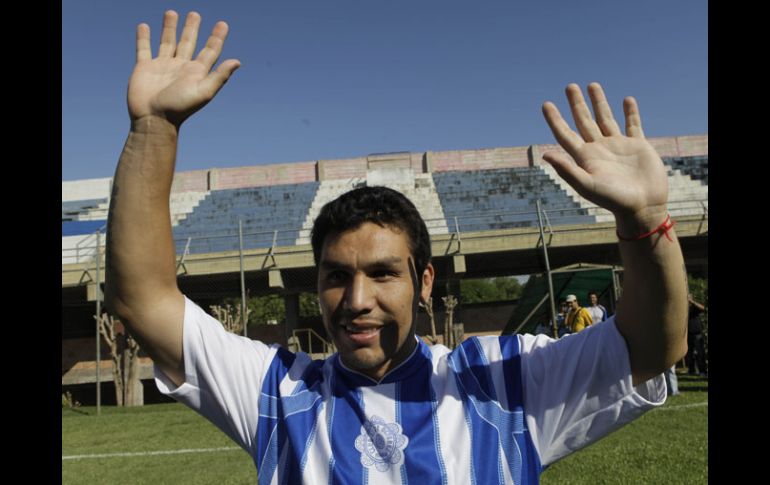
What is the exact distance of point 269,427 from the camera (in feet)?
6.08

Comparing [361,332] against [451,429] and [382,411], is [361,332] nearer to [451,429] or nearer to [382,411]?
[382,411]

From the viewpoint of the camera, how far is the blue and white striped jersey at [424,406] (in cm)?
173

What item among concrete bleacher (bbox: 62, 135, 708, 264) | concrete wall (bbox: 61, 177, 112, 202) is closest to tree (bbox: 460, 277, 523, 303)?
concrete bleacher (bbox: 62, 135, 708, 264)

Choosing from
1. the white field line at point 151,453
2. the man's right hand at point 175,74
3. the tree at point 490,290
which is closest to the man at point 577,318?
the white field line at point 151,453

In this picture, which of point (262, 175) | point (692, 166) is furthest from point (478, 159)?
point (262, 175)

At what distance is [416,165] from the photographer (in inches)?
1261

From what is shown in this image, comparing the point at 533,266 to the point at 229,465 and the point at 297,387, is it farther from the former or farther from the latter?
the point at 297,387


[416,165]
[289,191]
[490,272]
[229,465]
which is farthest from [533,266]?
[229,465]

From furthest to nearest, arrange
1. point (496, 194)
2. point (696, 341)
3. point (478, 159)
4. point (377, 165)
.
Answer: point (478, 159), point (377, 165), point (496, 194), point (696, 341)

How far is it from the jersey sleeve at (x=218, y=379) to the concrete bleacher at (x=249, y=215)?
23021mm

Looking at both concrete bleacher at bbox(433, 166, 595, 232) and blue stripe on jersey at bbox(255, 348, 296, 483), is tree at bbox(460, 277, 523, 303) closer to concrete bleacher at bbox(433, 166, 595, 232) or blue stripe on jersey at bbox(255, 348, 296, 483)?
concrete bleacher at bbox(433, 166, 595, 232)

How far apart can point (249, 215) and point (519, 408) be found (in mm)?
28099

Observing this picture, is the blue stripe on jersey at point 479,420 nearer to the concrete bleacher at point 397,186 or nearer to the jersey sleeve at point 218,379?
the jersey sleeve at point 218,379
